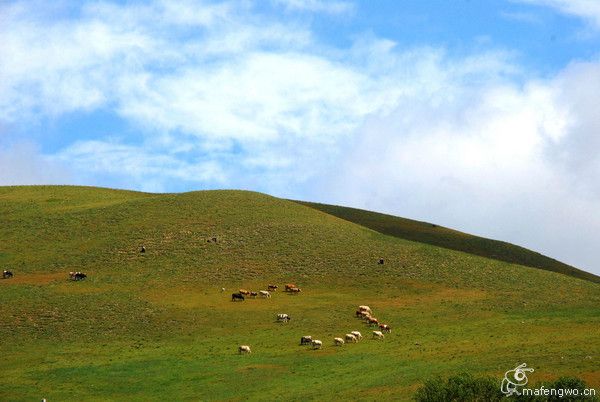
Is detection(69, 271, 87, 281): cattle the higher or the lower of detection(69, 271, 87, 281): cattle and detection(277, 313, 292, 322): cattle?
the higher

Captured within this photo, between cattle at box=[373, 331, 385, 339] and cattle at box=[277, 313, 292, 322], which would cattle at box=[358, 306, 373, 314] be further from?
cattle at box=[373, 331, 385, 339]

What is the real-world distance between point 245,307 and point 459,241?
52.5 meters

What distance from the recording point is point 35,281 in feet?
282

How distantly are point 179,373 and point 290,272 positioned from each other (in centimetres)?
3229

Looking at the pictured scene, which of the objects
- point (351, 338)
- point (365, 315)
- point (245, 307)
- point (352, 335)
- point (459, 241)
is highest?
point (459, 241)

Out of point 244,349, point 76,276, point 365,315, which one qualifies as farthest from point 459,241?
point 244,349

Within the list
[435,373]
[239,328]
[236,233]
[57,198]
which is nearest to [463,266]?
[236,233]

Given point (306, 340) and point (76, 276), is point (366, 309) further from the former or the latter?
point (76, 276)

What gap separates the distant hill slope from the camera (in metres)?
119

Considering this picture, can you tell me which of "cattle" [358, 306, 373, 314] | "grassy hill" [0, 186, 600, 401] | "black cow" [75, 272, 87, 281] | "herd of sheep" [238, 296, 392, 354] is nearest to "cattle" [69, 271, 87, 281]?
"black cow" [75, 272, 87, 281]

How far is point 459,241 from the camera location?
406 feet

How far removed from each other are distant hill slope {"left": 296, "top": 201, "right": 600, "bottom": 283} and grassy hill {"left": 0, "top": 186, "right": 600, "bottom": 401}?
13349 millimetres

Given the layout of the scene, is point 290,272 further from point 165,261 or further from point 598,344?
point 598,344

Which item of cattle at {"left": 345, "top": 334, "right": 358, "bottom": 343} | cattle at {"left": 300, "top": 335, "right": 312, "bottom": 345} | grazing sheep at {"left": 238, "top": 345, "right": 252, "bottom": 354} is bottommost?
grazing sheep at {"left": 238, "top": 345, "right": 252, "bottom": 354}
